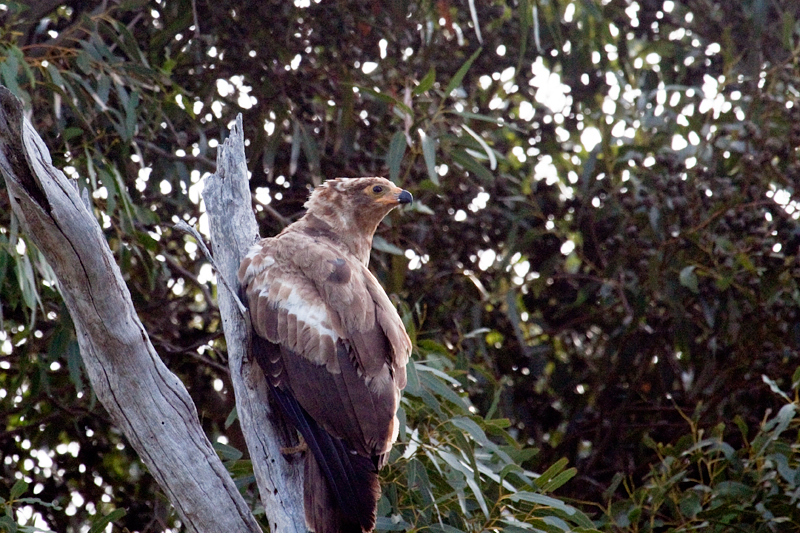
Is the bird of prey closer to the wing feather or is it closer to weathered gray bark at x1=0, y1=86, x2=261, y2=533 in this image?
the wing feather

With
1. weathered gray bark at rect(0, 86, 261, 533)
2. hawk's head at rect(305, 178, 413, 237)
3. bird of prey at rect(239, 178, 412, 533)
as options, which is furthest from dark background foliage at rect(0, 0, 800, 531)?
weathered gray bark at rect(0, 86, 261, 533)

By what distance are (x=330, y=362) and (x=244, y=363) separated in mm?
296

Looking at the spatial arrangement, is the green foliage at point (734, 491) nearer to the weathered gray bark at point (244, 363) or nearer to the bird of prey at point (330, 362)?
the bird of prey at point (330, 362)

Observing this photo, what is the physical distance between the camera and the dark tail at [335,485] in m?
2.79

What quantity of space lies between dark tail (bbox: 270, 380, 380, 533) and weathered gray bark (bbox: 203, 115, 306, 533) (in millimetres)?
74

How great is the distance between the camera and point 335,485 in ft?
9.20

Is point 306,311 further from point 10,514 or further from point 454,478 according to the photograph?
point 10,514

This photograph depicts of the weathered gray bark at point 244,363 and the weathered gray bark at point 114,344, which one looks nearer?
the weathered gray bark at point 114,344

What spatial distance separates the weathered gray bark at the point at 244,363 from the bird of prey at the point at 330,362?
64 mm

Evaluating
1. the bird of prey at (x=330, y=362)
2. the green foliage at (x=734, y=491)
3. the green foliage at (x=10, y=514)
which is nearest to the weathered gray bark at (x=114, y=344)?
the bird of prey at (x=330, y=362)

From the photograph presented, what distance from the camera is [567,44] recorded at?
17.7ft

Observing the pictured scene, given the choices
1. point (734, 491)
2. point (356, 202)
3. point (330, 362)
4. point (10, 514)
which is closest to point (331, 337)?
point (330, 362)

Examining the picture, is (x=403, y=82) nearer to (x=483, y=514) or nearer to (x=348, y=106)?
(x=348, y=106)

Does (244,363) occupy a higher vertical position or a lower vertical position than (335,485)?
higher
